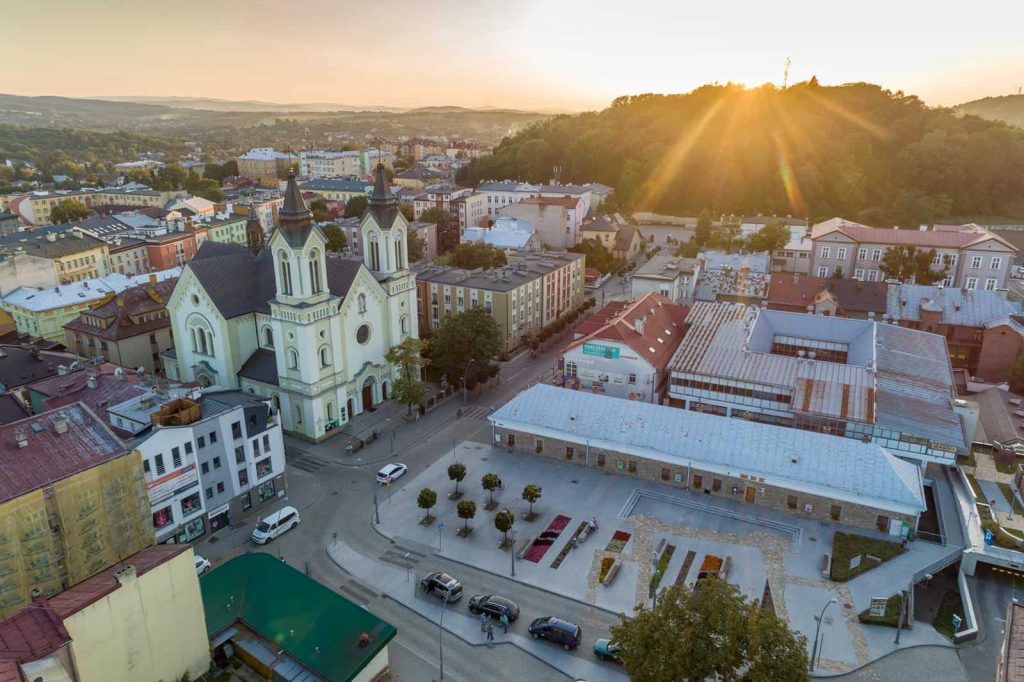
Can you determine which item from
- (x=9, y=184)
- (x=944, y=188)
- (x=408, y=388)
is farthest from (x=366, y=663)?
(x=9, y=184)

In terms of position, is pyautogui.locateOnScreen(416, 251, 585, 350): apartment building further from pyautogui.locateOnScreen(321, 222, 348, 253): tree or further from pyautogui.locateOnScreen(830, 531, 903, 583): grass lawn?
pyautogui.locateOnScreen(830, 531, 903, 583): grass lawn

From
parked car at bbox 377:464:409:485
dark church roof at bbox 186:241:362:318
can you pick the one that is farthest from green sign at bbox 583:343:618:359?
dark church roof at bbox 186:241:362:318

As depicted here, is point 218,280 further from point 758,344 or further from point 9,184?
point 9,184

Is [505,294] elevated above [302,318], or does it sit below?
below

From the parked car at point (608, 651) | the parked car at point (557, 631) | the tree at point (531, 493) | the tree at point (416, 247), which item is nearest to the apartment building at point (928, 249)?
the tree at point (416, 247)

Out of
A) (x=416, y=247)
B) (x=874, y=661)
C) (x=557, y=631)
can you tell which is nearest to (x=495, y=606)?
(x=557, y=631)

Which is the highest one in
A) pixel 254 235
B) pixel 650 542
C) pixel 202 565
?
pixel 254 235

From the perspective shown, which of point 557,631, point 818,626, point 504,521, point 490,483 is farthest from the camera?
point 490,483

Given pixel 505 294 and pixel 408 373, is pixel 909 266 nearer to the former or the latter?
pixel 505 294
